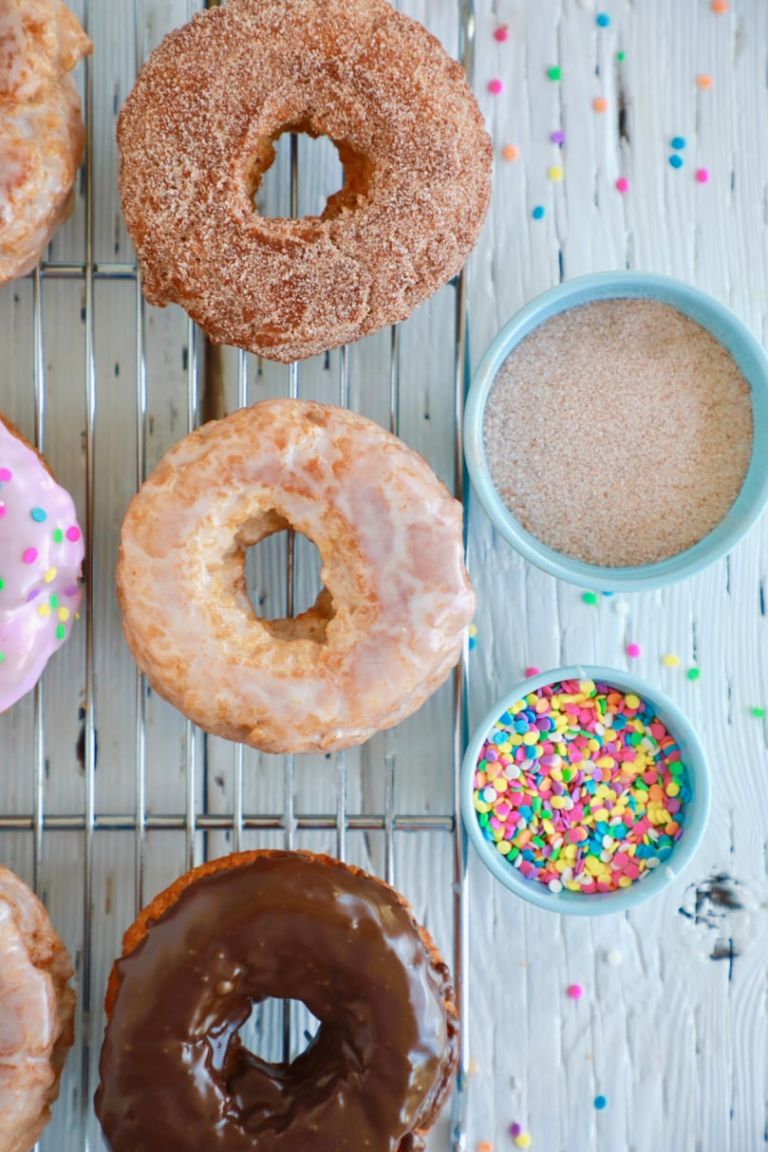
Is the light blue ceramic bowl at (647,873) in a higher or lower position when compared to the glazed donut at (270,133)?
lower

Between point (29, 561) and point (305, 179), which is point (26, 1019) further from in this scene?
point (305, 179)

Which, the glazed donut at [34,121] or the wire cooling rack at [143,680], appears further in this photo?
the wire cooling rack at [143,680]

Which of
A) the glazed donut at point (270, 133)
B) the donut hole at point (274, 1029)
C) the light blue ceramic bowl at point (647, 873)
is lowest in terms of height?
the donut hole at point (274, 1029)

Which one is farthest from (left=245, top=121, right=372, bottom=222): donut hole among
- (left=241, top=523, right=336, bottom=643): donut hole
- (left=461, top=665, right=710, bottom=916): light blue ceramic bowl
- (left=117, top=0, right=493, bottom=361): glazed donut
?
(left=461, top=665, right=710, bottom=916): light blue ceramic bowl

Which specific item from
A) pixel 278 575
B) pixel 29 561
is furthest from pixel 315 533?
pixel 29 561

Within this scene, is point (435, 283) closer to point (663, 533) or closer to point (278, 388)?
point (278, 388)

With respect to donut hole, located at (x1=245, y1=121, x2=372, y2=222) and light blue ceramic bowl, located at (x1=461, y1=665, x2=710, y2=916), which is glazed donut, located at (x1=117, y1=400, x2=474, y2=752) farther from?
donut hole, located at (x1=245, y1=121, x2=372, y2=222)

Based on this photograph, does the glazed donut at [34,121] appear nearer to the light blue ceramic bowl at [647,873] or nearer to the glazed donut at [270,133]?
the glazed donut at [270,133]

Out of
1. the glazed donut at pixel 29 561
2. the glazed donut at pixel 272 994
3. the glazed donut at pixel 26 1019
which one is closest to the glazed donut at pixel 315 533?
the glazed donut at pixel 29 561
